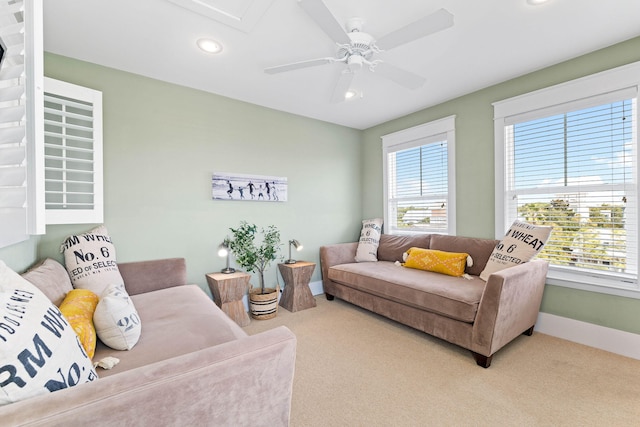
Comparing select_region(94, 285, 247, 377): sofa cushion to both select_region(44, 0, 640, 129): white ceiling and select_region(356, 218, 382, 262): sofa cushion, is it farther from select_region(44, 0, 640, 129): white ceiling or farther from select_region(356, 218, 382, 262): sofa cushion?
select_region(356, 218, 382, 262): sofa cushion

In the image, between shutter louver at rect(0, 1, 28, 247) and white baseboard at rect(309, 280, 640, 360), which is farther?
white baseboard at rect(309, 280, 640, 360)

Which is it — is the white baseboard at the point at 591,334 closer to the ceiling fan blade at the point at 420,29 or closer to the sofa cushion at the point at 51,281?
the ceiling fan blade at the point at 420,29

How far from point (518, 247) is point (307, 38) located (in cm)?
248

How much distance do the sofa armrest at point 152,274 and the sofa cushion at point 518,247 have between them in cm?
277

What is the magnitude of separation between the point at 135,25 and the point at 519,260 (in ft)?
11.6

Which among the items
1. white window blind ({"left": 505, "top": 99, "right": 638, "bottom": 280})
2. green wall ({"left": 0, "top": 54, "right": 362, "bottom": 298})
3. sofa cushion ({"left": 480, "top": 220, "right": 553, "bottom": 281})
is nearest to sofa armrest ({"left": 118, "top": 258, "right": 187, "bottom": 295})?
green wall ({"left": 0, "top": 54, "right": 362, "bottom": 298})

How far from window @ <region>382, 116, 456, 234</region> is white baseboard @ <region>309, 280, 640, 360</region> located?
1.23 m

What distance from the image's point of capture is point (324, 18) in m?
1.58

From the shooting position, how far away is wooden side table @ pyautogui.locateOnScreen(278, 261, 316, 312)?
10.7 ft

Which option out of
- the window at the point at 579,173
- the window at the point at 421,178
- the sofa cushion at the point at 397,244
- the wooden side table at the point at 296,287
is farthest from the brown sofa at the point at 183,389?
the window at the point at 421,178

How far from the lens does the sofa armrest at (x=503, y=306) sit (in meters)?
1.97

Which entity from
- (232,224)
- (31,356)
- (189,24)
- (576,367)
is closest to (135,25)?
(189,24)

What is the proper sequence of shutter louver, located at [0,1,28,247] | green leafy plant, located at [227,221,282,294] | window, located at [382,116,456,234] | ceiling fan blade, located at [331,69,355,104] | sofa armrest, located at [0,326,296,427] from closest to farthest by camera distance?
sofa armrest, located at [0,326,296,427]
shutter louver, located at [0,1,28,247]
ceiling fan blade, located at [331,69,355,104]
green leafy plant, located at [227,221,282,294]
window, located at [382,116,456,234]

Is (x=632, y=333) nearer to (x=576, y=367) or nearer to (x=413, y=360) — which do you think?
(x=576, y=367)
